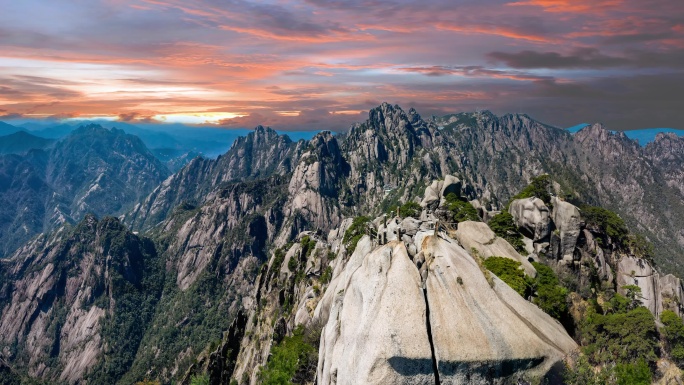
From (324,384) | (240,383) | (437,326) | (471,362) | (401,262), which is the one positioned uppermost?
(401,262)

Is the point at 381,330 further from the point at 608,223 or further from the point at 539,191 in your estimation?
the point at 608,223

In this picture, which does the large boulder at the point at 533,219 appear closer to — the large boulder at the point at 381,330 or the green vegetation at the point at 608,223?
the green vegetation at the point at 608,223

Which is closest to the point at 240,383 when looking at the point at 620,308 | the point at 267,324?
the point at 267,324

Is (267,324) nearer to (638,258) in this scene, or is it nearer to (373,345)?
(373,345)

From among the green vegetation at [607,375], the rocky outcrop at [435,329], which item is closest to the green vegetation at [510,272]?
the rocky outcrop at [435,329]

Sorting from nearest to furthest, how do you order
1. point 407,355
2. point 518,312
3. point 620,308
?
point 407,355, point 518,312, point 620,308

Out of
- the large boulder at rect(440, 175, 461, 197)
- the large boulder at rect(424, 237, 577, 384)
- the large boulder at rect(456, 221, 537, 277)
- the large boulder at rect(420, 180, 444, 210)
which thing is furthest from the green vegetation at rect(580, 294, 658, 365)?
the large boulder at rect(440, 175, 461, 197)
